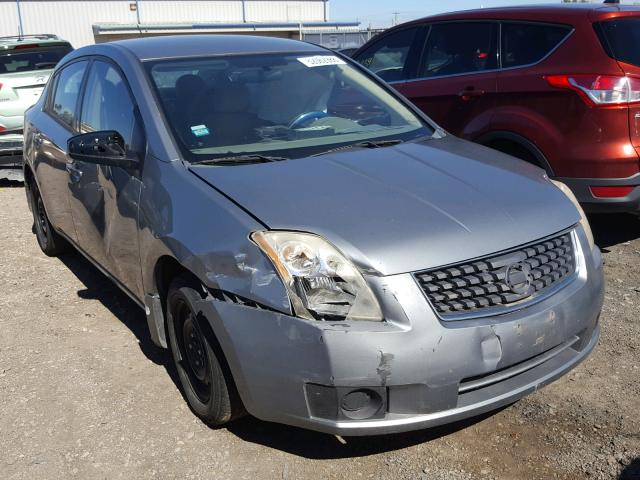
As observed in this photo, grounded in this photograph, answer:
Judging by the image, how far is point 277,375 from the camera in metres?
2.64

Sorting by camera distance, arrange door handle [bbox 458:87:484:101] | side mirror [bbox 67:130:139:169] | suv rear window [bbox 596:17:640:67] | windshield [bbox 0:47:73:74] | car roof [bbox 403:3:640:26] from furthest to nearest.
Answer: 1. windshield [bbox 0:47:73:74]
2. door handle [bbox 458:87:484:101]
3. car roof [bbox 403:3:640:26]
4. suv rear window [bbox 596:17:640:67]
5. side mirror [bbox 67:130:139:169]

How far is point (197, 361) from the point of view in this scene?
10.6 ft

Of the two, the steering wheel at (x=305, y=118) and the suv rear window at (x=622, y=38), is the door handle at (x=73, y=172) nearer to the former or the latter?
the steering wheel at (x=305, y=118)

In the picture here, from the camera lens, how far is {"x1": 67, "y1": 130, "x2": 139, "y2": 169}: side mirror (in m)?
3.52

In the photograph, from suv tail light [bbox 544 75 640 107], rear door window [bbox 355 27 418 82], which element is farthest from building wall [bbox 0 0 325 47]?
suv tail light [bbox 544 75 640 107]

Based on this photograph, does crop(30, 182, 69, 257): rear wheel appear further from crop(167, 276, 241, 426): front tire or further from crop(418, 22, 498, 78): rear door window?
crop(418, 22, 498, 78): rear door window

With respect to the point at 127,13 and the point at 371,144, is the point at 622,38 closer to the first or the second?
the point at 371,144

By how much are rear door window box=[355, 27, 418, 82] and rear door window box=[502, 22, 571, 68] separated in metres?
1.07

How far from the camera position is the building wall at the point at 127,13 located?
3064 centimetres

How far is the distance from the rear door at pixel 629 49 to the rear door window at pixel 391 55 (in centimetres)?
188

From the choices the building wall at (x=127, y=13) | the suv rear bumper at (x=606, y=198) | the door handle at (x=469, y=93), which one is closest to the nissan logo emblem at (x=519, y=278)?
the suv rear bumper at (x=606, y=198)

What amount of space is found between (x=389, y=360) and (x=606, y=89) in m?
3.18

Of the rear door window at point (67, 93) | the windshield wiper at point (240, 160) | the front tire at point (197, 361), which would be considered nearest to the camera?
the front tire at point (197, 361)

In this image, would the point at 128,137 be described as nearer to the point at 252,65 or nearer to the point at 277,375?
the point at 252,65
